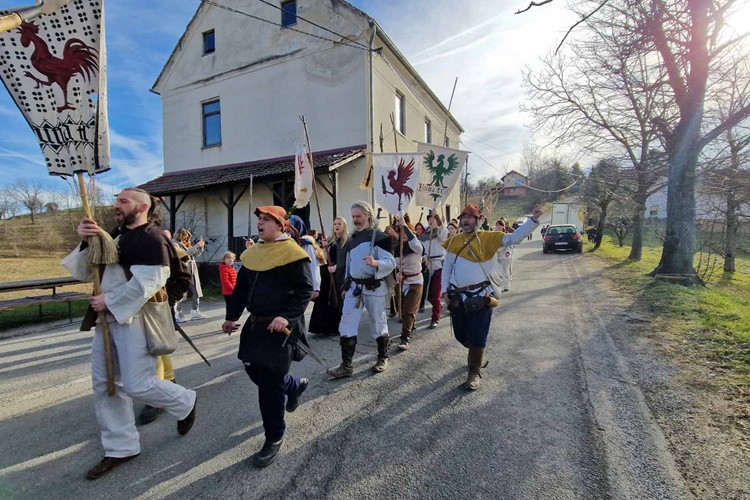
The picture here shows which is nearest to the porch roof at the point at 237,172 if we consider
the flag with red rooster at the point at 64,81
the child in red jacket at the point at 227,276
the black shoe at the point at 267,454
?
the child in red jacket at the point at 227,276

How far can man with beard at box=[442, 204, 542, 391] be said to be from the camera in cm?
387

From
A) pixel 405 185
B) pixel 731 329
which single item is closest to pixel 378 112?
pixel 405 185

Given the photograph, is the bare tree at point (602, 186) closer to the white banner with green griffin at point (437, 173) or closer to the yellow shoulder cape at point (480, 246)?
the white banner with green griffin at point (437, 173)

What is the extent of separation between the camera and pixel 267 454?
2.68 metres

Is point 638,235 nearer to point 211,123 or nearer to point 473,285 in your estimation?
point 473,285

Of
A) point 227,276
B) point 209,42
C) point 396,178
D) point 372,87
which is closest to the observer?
point 396,178

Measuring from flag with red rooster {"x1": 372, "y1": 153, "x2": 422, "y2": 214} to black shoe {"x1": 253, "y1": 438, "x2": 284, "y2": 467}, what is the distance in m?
3.60

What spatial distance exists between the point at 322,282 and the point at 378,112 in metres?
8.93

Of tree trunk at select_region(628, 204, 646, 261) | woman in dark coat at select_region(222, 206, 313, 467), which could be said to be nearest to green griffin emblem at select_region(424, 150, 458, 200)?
woman in dark coat at select_region(222, 206, 313, 467)

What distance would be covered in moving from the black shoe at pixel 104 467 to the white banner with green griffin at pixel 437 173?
519cm

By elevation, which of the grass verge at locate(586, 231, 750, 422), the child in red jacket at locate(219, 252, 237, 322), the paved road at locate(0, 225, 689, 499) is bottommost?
the paved road at locate(0, 225, 689, 499)

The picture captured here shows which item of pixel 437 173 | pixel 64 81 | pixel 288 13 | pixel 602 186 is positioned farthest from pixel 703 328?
pixel 288 13

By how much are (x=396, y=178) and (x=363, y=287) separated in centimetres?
201

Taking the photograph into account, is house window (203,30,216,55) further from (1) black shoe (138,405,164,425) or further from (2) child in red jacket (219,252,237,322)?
(1) black shoe (138,405,164,425)
